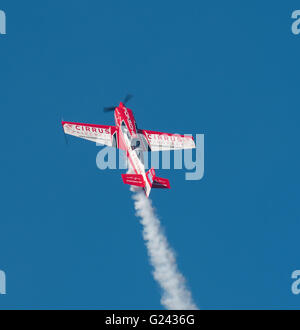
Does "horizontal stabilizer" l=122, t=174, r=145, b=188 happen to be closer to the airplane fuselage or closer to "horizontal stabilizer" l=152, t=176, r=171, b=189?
the airplane fuselage

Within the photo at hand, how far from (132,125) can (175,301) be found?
13621 mm

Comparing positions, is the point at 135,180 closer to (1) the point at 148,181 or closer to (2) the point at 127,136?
(1) the point at 148,181

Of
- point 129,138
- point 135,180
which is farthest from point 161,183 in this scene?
point 129,138

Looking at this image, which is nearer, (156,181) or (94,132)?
(156,181)

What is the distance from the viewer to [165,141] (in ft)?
181

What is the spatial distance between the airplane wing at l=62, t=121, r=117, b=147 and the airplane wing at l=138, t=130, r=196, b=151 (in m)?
2.20

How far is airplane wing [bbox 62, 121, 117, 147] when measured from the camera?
180 feet

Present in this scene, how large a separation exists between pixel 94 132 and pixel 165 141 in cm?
532

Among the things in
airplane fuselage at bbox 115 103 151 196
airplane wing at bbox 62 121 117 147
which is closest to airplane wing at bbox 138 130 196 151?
airplane fuselage at bbox 115 103 151 196
